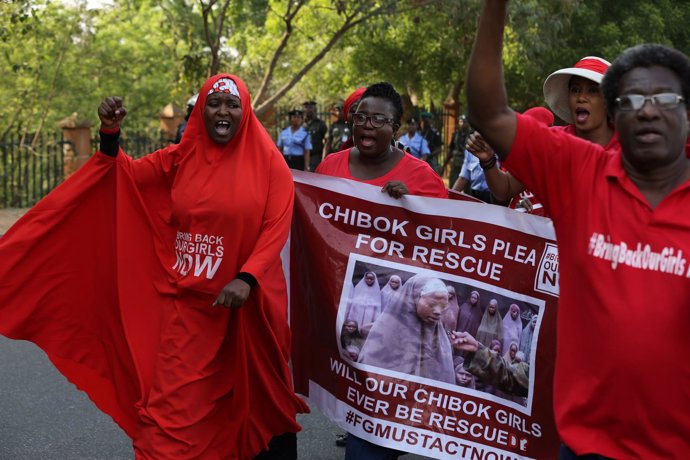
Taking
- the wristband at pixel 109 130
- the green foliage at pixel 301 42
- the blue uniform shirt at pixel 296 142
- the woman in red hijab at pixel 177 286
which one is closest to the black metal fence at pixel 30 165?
the green foliage at pixel 301 42

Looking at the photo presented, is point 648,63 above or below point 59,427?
above

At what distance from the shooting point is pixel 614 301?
266 centimetres

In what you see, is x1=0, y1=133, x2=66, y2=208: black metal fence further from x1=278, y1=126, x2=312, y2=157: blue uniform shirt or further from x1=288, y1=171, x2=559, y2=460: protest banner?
x1=288, y1=171, x2=559, y2=460: protest banner

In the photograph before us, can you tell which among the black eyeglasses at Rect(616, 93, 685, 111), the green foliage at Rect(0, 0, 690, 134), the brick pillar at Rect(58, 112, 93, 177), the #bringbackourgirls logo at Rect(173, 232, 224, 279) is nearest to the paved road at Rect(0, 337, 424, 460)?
the #bringbackourgirls logo at Rect(173, 232, 224, 279)

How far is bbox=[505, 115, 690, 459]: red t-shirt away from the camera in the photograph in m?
2.62

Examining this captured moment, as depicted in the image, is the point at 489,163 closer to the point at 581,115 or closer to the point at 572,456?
the point at 581,115

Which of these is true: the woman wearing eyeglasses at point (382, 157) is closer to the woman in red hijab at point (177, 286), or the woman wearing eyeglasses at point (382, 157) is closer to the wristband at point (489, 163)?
the woman in red hijab at point (177, 286)

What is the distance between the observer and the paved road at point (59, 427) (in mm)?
5816

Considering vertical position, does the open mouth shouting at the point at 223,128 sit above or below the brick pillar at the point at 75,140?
above

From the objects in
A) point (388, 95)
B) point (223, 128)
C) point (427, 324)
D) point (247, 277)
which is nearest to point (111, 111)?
point (223, 128)

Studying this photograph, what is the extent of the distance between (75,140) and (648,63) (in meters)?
17.4

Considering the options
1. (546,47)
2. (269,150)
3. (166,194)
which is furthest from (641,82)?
(546,47)

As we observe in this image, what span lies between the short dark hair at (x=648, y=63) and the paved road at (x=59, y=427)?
3.46m

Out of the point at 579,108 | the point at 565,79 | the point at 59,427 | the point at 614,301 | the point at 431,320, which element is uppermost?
the point at 565,79
